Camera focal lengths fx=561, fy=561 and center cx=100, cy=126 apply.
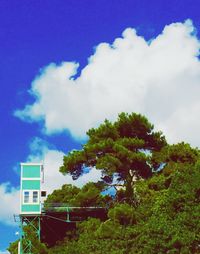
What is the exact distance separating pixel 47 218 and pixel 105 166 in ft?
31.1

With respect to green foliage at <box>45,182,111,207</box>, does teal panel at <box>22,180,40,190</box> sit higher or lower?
higher

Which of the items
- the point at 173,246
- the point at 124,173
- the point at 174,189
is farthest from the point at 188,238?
the point at 124,173

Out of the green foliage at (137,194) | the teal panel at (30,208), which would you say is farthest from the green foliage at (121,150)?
the teal panel at (30,208)

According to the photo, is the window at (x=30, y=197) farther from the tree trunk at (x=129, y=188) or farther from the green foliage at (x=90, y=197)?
the tree trunk at (x=129, y=188)

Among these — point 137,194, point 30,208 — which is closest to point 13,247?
point 30,208

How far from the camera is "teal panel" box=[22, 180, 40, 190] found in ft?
158

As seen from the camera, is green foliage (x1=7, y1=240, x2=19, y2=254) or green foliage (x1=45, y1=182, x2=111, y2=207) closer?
green foliage (x1=45, y1=182, x2=111, y2=207)

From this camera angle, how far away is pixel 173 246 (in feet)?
112

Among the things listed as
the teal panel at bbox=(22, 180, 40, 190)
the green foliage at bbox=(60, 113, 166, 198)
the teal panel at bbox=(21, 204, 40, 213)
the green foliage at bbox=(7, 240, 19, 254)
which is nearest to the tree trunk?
the green foliage at bbox=(60, 113, 166, 198)

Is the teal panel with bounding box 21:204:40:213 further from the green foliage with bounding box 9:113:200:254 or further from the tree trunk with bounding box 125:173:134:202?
the tree trunk with bounding box 125:173:134:202

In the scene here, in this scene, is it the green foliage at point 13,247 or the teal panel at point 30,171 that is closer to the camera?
the teal panel at point 30,171

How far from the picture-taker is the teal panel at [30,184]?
48031 mm

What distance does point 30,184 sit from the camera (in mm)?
48188

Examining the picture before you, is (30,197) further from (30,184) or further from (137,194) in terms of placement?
(137,194)
